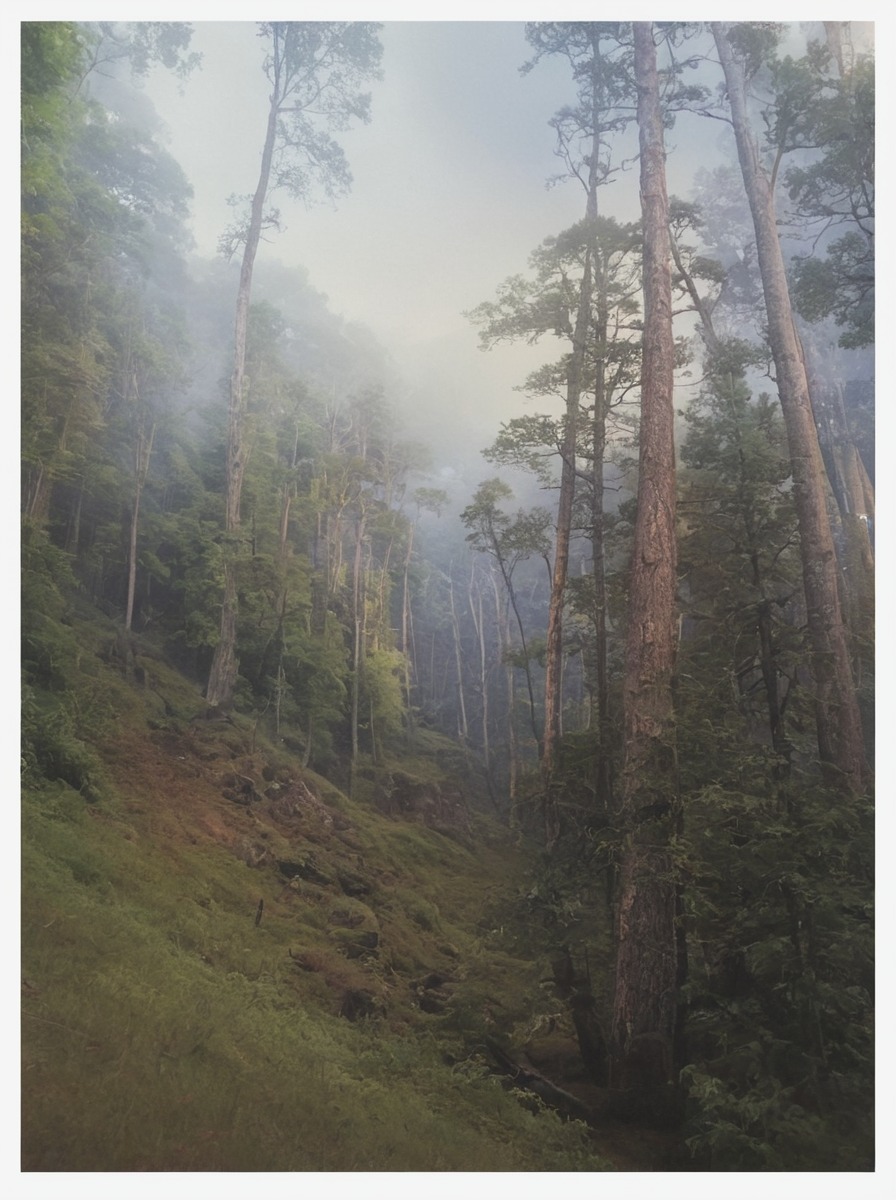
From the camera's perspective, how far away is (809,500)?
641 centimetres

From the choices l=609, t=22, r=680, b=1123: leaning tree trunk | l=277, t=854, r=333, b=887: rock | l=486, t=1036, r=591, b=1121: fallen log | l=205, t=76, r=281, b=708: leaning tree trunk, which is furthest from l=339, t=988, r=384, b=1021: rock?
l=205, t=76, r=281, b=708: leaning tree trunk

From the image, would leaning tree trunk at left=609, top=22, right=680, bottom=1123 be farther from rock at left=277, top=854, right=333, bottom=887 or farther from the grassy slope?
rock at left=277, top=854, right=333, bottom=887

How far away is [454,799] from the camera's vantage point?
9852 millimetres

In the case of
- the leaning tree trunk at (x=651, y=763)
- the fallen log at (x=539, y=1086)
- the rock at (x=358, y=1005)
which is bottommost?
the fallen log at (x=539, y=1086)

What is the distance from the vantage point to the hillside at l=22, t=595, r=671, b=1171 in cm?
359

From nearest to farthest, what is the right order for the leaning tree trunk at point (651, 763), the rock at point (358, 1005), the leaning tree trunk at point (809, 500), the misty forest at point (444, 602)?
the misty forest at point (444, 602) < the leaning tree trunk at point (651, 763) < the rock at point (358, 1005) < the leaning tree trunk at point (809, 500)

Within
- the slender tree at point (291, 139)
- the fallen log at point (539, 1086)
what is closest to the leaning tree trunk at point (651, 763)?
the fallen log at point (539, 1086)

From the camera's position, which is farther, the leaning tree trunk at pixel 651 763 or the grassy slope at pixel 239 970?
the leaning tree trunk at pixel 651 763

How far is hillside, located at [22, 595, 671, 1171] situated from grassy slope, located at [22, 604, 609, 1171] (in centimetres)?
2

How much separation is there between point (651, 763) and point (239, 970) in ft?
11.8

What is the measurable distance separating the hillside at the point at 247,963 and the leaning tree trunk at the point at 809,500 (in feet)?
10.5

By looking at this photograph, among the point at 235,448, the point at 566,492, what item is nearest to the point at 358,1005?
the point at 566,492

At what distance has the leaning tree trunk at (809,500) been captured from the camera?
5.80 meters

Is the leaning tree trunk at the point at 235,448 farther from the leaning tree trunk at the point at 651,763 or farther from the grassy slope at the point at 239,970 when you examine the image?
the leaning tree trunk at the point at 651,763
